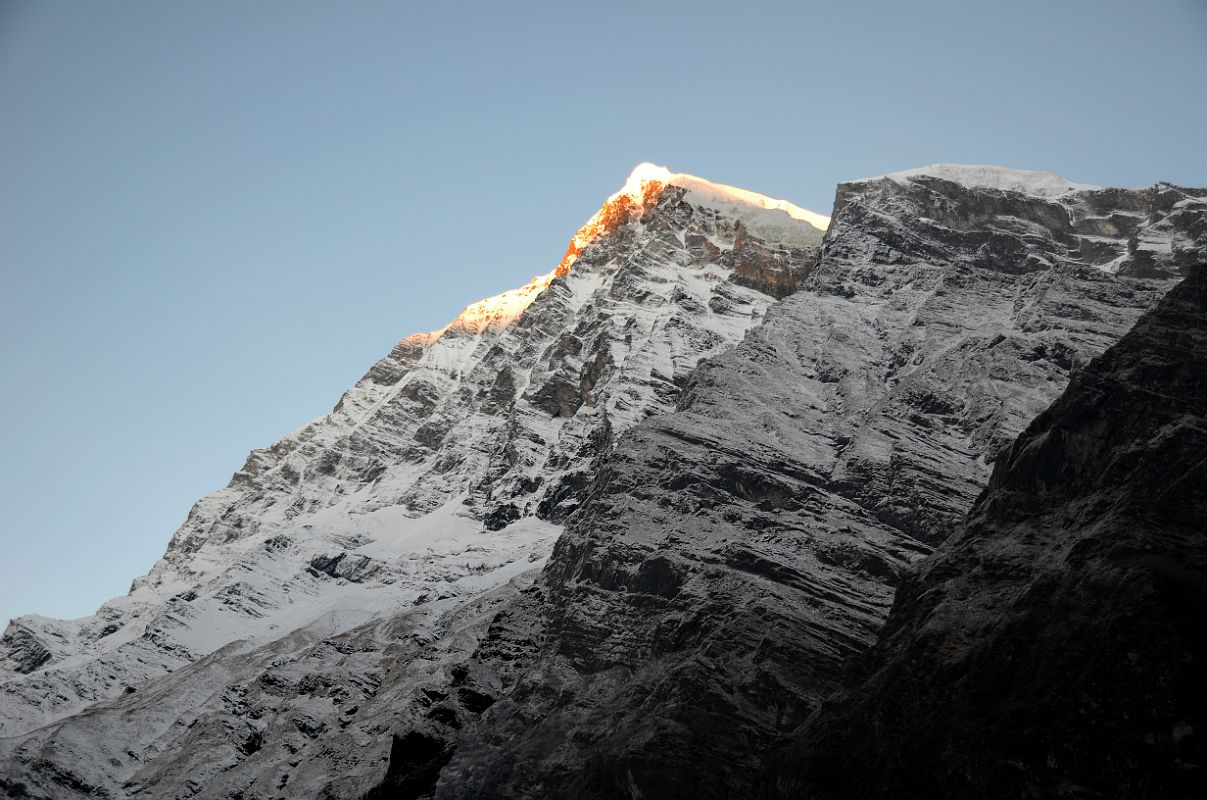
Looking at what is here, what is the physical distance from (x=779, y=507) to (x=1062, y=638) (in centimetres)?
5531

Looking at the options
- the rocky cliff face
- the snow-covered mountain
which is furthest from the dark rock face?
the snow-covered mountain

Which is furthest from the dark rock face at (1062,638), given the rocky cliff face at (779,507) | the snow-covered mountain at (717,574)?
the snow-covered mountain at (717,574)

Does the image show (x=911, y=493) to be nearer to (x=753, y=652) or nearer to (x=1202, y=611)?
(x=753, y=652)

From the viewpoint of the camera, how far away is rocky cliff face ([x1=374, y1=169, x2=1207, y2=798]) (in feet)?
341

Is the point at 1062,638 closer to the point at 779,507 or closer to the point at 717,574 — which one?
the point at 717,574

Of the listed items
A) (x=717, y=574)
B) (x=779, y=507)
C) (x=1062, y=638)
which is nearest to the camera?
(x=1062, y=638)

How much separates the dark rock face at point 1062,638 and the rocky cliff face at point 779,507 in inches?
457

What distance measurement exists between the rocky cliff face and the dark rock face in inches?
457

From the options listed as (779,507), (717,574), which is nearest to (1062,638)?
(717,574)

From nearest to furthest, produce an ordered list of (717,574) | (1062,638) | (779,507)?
(1062,638) → (717,574) → (779,507)

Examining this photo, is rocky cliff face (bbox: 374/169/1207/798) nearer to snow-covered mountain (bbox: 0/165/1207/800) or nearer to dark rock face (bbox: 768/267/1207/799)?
snow-covered mountain (bbox: 0/165/1207/800)

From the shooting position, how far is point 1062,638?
250 ft

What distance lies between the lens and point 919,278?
592ft

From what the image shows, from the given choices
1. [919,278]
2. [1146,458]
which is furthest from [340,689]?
[1146,458]
